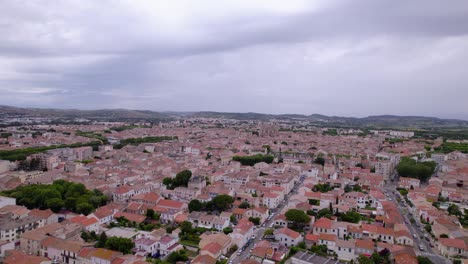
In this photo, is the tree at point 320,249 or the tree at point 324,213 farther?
the tree at point 324,213

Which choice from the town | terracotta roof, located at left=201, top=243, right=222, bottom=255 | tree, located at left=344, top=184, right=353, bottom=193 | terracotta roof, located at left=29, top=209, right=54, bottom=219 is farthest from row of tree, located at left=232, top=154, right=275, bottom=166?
terracotta roof, located at left=201, top=243, right=222, bottom=255

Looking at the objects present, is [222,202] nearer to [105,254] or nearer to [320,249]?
[320,249]

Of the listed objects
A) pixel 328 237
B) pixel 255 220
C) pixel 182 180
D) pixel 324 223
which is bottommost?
pixel 255 220

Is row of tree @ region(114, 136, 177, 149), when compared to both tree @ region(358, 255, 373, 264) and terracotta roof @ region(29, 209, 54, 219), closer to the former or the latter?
terracotta roof @ region(29, 209, 54, 219)

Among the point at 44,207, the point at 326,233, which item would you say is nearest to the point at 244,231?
the point at 326,233

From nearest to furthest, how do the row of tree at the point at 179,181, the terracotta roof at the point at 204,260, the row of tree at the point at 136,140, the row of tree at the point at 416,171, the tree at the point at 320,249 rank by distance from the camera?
1. the terracotta roof at the point at 204,260
2. the tree at the point at 320,249
3. the row of tree at the point at 179,181
4. the row of tree at the point at 416,171
5. the row of tree at the point at 136,140

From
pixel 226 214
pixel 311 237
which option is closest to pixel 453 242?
pixel 311 237

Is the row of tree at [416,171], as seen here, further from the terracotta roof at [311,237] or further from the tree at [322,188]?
the terracotta roof at [311,237]

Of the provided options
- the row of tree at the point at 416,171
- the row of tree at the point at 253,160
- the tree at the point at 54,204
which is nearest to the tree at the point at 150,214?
the tree at the point at 54,204

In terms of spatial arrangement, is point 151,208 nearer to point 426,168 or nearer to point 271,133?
point 426,168
